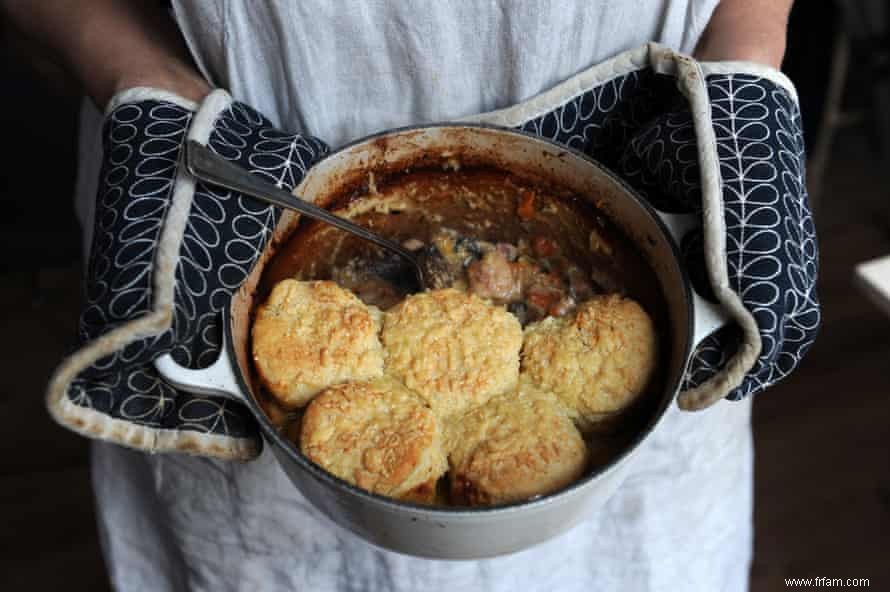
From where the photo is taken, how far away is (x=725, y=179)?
677 mm

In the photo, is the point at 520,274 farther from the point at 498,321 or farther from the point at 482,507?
the point at 482,507

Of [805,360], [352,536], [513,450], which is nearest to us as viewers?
[513,450]

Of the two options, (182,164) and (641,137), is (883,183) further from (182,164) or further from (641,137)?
(182,164)

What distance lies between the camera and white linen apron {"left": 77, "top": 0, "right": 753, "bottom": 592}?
28.3 inches

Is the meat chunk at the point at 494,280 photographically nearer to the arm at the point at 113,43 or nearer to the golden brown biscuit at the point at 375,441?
the golden brown biscuit at the point at 375,441

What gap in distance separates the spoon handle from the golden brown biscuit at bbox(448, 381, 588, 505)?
0.21 m

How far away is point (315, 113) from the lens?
77 cm

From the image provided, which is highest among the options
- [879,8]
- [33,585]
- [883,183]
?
[879,8]

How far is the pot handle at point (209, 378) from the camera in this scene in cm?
60

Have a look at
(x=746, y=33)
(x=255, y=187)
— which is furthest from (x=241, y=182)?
(x=746, y=33)

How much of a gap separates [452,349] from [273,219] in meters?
0.19

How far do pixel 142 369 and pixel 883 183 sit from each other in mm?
2168

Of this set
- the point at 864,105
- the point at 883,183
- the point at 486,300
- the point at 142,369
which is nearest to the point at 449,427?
the point at 486,300

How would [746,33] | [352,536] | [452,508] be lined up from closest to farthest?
1. [452,508]
2. [746,33]
3. [352,536]
